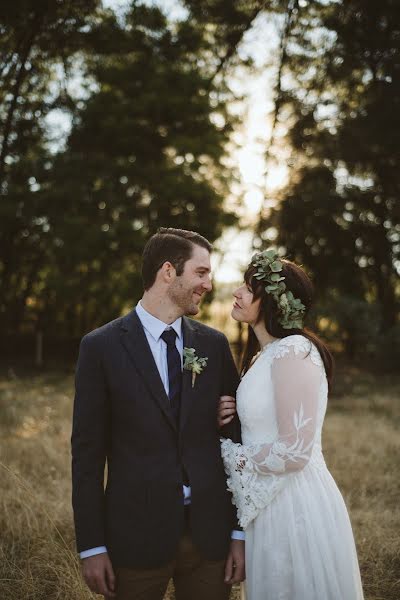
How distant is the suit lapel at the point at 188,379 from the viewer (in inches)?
96.5

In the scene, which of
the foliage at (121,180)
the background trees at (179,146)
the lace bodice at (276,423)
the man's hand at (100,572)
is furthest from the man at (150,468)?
the foliage at (121,180)

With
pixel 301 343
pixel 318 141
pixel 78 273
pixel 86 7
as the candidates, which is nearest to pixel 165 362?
pixel 301 343

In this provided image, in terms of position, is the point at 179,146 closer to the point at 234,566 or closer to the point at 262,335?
the point at 262,335

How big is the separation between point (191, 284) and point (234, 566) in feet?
4.57

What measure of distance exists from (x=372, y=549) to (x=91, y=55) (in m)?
6.98

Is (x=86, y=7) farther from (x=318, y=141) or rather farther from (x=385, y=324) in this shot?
(x=385, y=324)

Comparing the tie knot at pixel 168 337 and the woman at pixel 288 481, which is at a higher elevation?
the tie knot at pixel 168 337

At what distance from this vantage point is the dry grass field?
12.5 ft

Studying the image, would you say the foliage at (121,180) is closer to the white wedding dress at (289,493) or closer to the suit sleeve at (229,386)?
the suit sleeve at (229,386)

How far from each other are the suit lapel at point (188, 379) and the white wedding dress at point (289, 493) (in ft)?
1.05

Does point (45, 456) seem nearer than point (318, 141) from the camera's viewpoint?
Yes

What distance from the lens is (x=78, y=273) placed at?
16234 mm

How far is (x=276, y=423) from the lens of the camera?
2.57 meters

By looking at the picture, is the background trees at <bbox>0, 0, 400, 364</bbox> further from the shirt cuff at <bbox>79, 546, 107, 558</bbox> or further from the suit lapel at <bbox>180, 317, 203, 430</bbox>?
the shirt cuff at <bbox>79, 546, 107, 558</bbox>
